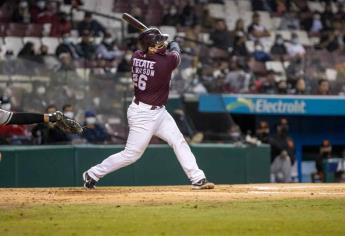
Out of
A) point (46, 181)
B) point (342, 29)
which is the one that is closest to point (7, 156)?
point (46, 181)

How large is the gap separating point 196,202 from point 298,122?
12.0 meters

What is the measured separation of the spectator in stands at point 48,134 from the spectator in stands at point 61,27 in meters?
4.33

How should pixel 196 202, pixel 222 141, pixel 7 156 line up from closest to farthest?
pixel 196 202 < pixel 7 156 < pixel 222 141

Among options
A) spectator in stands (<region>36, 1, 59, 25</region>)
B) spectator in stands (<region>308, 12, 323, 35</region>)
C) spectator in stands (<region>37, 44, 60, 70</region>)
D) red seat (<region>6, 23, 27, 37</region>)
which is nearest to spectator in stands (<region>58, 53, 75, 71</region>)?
spectator in stands (<region>37, 44, 60, 70</region>)

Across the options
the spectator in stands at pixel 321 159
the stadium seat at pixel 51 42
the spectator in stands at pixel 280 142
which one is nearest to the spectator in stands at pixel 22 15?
the stadium seat at pixel 51 42

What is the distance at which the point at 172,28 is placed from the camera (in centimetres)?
2167

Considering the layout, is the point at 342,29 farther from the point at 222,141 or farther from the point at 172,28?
the point at 222,141

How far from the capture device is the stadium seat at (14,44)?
1877cm

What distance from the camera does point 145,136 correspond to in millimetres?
11602

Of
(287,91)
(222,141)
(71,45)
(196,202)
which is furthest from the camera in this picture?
(287,91)

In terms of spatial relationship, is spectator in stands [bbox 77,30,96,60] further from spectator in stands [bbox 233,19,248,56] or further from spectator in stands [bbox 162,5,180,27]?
spectator in stands [bbox 233,19,248,56]

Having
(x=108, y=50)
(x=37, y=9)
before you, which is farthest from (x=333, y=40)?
(x=37, y=9)

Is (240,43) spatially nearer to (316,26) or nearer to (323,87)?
(323,87)

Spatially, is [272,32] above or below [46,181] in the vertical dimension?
above
